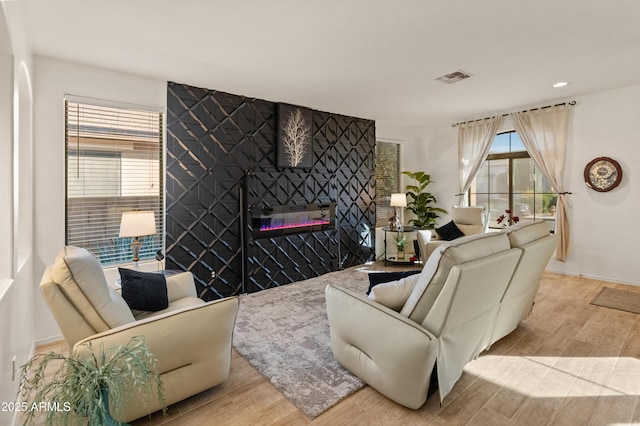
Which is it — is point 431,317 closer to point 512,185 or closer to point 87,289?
point 87,289

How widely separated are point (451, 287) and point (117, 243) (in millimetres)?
3351

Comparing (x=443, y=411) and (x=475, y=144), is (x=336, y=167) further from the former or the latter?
(x=443, y=411)

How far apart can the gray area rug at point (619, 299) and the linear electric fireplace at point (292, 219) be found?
3.52 m

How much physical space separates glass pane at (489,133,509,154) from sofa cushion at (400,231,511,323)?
4320mm

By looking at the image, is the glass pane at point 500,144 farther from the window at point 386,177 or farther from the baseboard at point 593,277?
the baseboard at point 593,277

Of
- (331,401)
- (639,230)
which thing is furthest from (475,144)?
(331,401)

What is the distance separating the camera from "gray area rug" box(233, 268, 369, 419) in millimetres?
2221

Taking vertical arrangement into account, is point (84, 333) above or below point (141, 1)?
below

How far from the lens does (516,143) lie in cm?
558

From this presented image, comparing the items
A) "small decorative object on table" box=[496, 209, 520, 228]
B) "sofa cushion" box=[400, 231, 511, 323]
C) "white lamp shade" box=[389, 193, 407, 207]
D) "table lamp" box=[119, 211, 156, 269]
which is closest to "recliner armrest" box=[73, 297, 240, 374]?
"sofa cushion" box=[400, 231, 511, 323]

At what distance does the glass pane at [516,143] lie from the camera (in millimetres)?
5516

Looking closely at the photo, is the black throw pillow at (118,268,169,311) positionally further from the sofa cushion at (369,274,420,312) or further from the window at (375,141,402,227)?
the window at (375,141,402,227)

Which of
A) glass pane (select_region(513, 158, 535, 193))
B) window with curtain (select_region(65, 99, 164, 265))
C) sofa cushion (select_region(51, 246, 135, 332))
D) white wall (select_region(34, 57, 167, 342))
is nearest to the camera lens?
sofa cushion (select_region(51, 246, 135, 332))

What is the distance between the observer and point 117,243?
355 cm
